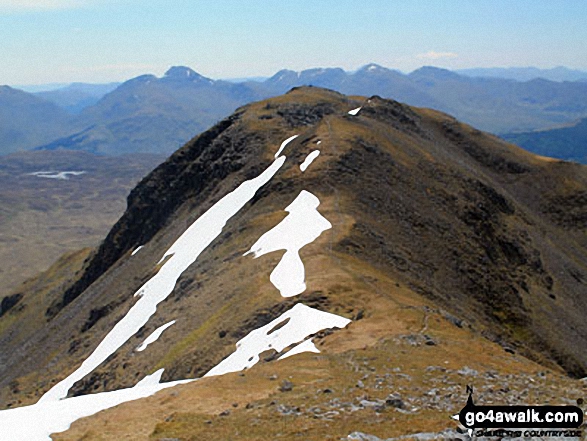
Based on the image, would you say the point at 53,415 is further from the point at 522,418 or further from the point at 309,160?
the point at 309,160

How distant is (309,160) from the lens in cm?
7931

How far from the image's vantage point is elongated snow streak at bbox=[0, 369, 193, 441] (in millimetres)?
28656

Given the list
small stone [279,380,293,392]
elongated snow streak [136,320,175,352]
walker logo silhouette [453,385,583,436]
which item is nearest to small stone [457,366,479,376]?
walker logo silhouette [453,385,583,436]

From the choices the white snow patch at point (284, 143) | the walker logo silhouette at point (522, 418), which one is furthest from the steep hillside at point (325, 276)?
the walker logo silhouette at point (522, 418)

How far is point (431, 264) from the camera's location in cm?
6500

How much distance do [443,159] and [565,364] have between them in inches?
1824

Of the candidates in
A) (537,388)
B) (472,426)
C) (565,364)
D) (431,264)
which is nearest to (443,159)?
(431,264)

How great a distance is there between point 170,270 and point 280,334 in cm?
4049

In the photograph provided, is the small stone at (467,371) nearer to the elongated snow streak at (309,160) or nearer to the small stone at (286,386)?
the small stone at (286,386)

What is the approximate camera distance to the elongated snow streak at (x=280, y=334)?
38947 mm

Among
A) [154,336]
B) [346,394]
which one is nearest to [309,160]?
[154,336]

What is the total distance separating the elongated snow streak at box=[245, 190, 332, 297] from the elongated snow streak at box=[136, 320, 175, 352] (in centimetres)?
1143

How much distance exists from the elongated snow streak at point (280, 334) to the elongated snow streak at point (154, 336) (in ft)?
55.1

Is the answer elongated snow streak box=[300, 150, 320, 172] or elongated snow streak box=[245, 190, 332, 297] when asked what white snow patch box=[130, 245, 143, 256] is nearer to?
elongated snow streak box=[300, 150, 320, 172]
